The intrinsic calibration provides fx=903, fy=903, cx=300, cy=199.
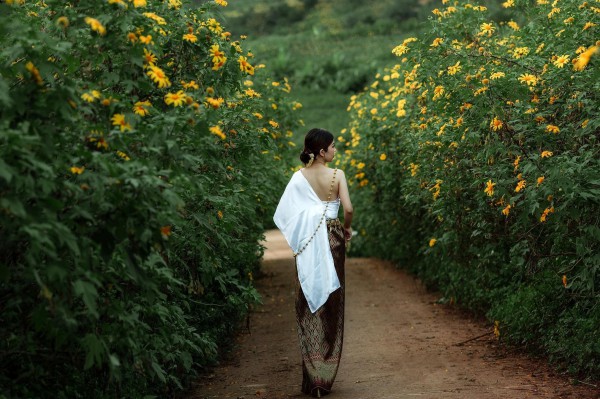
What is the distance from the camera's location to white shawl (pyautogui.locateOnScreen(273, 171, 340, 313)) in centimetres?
611

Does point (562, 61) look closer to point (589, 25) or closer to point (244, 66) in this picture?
point (589, 25)

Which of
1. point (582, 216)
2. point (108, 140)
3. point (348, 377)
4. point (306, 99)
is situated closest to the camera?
point (108, 140)

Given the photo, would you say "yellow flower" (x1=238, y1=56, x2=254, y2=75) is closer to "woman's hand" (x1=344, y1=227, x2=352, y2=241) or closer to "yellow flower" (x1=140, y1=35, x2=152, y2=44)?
"yellow flower" (x1=140, y1=35, x2=152, y2=44)

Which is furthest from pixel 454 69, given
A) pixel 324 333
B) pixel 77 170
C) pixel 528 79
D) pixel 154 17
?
pixel 77 170

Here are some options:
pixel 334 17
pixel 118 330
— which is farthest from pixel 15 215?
pixel 334 17

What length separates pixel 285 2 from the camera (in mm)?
55344

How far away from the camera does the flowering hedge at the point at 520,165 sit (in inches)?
219

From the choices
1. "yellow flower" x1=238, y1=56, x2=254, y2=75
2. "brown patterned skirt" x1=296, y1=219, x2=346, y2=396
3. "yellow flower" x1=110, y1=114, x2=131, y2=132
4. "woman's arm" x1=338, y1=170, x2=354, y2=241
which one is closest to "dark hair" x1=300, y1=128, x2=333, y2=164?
"woman's arm" x1=338, y1=170, x2=354, y2=241

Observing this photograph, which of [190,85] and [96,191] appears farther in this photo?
[190,85]

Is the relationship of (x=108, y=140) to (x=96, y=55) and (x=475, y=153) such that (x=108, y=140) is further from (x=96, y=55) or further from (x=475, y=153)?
(x=475, y=153)

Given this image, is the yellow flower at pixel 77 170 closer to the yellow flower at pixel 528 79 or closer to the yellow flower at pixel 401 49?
the yellow flower at pixel 528 79

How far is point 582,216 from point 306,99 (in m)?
31.3

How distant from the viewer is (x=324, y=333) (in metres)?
6.13

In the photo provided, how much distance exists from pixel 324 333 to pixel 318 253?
1.78 feet
